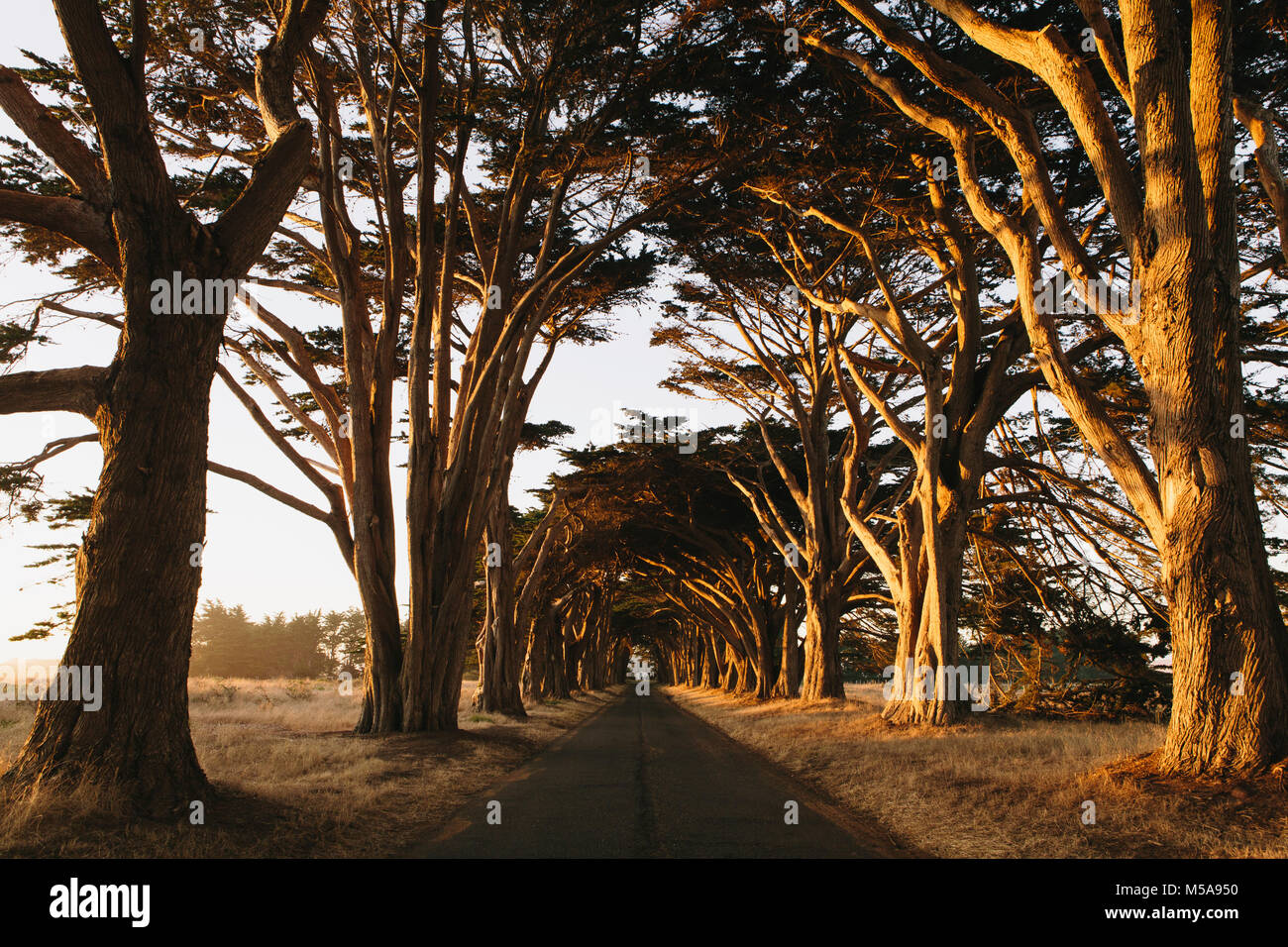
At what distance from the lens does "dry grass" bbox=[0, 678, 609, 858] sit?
474cm

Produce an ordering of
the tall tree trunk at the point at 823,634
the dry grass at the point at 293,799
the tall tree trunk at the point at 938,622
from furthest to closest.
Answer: the tall tree trunk at the point at 823,634, the tall tree trunk at the point at 938,622, the dry grass at the point at 293,799

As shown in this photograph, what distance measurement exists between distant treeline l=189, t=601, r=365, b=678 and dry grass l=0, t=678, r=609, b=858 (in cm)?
6363

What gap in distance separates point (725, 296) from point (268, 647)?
78.6 m

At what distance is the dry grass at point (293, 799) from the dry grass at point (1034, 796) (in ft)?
12.8

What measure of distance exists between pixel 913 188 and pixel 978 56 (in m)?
2.99

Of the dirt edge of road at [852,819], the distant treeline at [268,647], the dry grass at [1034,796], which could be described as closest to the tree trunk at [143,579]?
the dirt edge of road at [852,819]

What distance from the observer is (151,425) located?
5.91 m

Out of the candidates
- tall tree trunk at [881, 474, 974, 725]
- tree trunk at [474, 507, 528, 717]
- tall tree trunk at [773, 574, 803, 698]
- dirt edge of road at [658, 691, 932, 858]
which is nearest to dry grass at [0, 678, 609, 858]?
dirt edge of road at [658, 691, 932, 858]

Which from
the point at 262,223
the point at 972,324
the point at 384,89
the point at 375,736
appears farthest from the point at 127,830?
the point at 972,324

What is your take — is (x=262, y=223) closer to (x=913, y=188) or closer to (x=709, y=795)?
A: (x=709, y=795)

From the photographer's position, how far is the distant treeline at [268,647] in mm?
77938

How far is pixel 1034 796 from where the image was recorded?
6.61 meters

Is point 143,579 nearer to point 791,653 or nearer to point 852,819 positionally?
point 852,819

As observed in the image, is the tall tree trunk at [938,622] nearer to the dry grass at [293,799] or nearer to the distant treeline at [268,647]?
the dry grass at [293,799]
